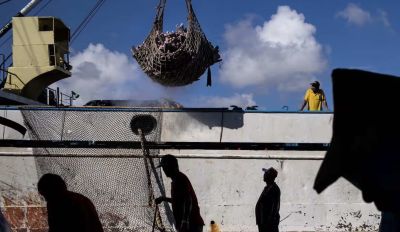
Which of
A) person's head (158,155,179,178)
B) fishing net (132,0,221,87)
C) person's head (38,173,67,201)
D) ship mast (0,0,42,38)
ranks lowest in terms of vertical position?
person's head (38,173,67,201)

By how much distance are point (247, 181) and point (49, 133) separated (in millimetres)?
4058

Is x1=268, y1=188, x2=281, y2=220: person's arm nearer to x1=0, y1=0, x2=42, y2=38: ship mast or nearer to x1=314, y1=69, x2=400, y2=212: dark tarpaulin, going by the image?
x1=314, y1=69, x2=400, y2=212: dark tarpaulin

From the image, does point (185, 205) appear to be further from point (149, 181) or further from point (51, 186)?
point (149, 181)

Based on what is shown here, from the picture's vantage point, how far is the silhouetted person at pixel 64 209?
11.7ft

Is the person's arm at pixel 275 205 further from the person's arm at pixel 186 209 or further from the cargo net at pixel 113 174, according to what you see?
the cargo net at pixel 113 174

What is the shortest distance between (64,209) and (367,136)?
8.14 ft

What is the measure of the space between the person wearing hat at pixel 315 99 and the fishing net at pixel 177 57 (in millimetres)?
Answer: 2591

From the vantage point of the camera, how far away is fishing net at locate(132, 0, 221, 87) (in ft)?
26.0

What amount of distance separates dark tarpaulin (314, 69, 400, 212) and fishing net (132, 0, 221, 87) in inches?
230

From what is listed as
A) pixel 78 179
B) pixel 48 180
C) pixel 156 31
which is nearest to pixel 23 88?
pixel 78 179

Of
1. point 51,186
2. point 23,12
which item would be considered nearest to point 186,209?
point 51,186

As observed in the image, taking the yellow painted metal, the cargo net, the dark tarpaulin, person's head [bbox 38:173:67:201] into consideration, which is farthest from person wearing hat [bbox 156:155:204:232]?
the yellow painted metal

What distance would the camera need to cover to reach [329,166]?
2.26 metres

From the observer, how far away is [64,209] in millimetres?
3564
